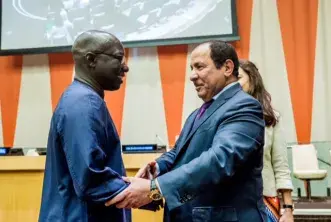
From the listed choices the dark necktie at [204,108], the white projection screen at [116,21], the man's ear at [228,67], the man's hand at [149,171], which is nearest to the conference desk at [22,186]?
the man's hand at [149,171]

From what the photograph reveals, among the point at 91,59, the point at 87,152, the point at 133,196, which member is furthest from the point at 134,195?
the point at 91,59

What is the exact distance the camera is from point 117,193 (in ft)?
4.48

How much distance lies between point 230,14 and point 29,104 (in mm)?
1970

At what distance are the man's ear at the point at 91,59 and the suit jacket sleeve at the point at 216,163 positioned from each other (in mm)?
406

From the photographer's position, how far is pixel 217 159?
1.33m

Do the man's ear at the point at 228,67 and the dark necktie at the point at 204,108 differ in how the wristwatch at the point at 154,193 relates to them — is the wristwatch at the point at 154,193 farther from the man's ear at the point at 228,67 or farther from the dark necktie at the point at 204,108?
the man's ear at the point at 228,67

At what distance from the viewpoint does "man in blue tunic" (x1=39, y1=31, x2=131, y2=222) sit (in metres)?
1.32

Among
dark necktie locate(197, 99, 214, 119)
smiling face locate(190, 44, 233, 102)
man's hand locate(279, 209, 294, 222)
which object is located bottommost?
man's hand locate(279, 209, 294, 222)

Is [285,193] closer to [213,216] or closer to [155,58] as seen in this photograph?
[213,216]

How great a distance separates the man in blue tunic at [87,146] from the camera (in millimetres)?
1323

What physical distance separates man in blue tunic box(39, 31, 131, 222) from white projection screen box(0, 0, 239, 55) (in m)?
2.49

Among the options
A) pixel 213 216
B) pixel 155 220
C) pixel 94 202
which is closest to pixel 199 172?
pixel 213 216

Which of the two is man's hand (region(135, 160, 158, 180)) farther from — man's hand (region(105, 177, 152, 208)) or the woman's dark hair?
the woman's dark hair

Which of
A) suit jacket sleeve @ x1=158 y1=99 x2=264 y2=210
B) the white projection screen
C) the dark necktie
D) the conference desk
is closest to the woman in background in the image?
the dark necktie
